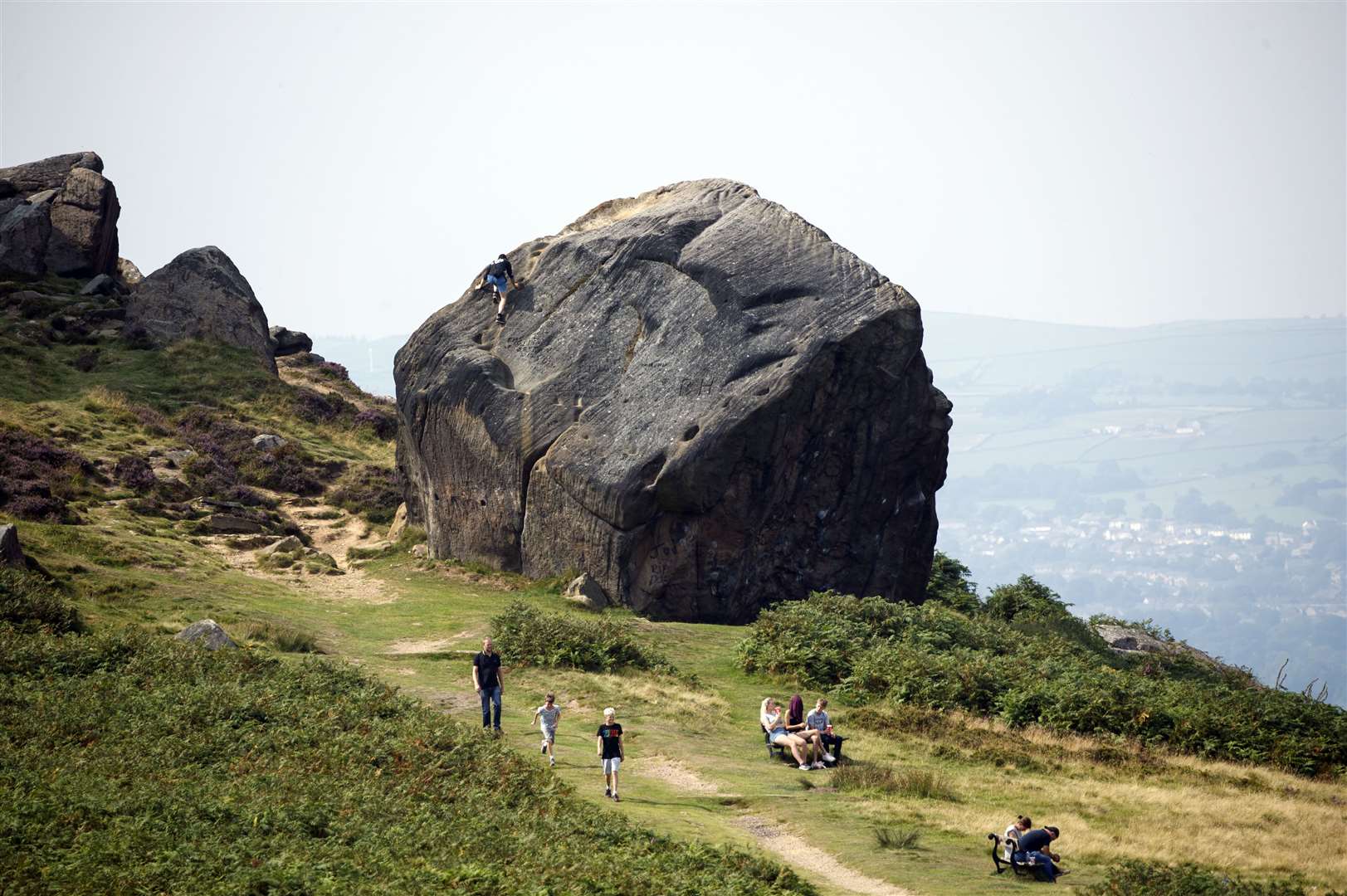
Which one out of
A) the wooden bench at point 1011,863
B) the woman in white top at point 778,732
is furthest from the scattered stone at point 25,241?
the wooden bench at point 1011,863

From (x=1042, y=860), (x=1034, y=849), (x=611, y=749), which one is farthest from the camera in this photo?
(x=611, y=749)

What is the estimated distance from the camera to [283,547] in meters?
46.0

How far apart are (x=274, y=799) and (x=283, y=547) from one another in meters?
28.2

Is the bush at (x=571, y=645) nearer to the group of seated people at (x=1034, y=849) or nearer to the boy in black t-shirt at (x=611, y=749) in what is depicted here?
the boy in black t-shirt at (x=611, y=749)

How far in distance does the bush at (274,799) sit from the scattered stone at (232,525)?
20088 millimetres

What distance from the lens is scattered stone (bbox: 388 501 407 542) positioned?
4991 centimetres

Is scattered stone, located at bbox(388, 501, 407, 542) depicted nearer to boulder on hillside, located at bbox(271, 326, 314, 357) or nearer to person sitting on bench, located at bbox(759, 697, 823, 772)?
person sitting on bench, located at bbox(759, 697, 823, 772)

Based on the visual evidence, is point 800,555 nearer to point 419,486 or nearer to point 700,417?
point 700,417

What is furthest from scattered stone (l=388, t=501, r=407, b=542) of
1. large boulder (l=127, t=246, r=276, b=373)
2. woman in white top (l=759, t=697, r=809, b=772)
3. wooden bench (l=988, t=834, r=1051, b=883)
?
wooden bench (l=988, t=834, r=1051, b=883)

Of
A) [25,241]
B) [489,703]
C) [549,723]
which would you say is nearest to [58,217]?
[25,241]

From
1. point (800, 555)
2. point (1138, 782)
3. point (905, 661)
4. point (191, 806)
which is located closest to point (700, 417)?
point (800, 555)

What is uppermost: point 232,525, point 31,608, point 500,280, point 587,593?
point 500,280

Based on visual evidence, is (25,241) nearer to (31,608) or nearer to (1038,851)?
(31,608)

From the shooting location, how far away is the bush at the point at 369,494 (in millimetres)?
53312
